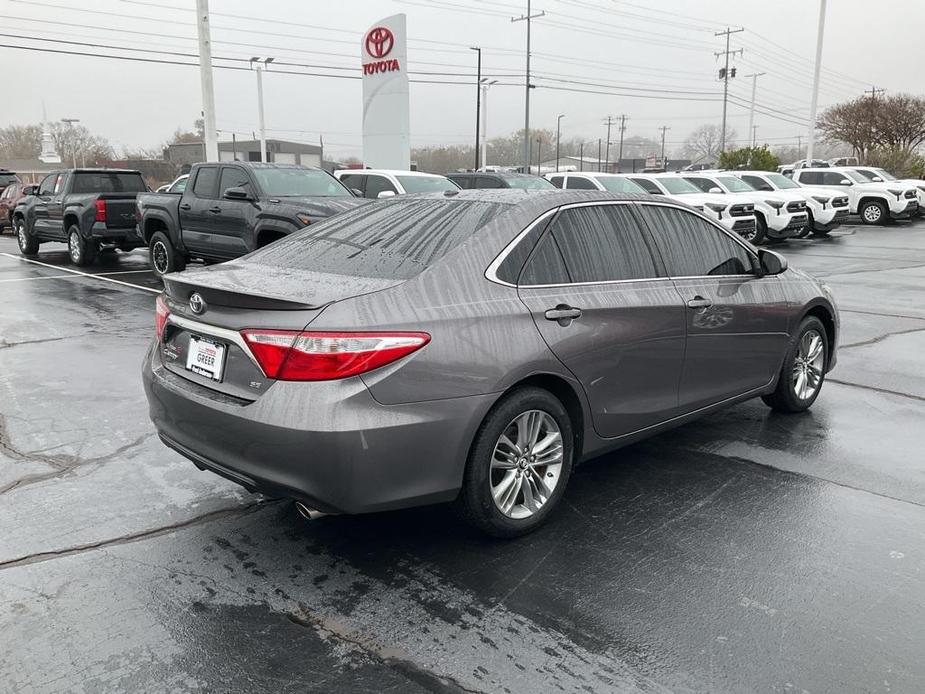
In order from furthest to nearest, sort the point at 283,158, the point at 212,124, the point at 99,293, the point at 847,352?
the point at 283,158, the point at 212,124, the point at 99,293, the point at 847,352

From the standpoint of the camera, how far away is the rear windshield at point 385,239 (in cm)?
366

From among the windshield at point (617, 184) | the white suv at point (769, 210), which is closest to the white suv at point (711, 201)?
the white suv at point (769, 210)

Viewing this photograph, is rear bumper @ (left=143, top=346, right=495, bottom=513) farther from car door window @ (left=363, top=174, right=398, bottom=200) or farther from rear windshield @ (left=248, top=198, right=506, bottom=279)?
car door window @ (left=363, top=174, right=398, bottom=200)

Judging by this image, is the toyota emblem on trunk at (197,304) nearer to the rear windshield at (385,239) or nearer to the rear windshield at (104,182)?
the rear windshield at (385,239)

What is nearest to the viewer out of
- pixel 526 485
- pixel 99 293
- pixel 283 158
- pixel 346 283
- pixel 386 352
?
pixel 386 352

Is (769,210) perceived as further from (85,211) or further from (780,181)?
(85,211)

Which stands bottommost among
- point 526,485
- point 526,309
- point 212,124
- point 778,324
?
point 526,485

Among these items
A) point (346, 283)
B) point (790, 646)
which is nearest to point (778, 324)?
point (790, 646)

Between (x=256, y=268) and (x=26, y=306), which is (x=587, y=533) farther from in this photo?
(x=26, y=306)

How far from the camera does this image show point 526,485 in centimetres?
373

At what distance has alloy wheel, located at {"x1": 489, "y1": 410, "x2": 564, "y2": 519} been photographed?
3.62 m

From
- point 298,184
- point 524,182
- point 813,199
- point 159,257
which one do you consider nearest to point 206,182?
point 298,184

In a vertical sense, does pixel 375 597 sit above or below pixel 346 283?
below

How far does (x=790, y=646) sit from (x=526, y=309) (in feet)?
5.69
